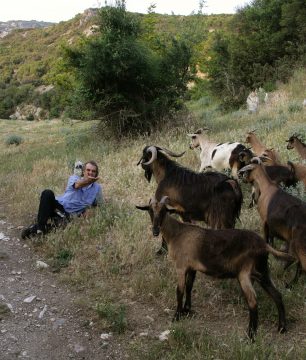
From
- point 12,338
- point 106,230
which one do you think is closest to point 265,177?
point 106,230

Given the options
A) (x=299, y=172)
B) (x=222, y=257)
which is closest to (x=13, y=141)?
(x=299, y=172)

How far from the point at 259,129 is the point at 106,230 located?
17.8 feet

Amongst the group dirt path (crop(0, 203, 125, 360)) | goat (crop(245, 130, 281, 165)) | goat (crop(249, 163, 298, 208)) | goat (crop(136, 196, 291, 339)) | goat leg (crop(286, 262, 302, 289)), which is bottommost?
dirt path (crop(0, 203, 125, 360))

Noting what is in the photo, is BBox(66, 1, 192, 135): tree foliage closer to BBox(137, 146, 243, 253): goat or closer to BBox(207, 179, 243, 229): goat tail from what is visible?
BBox(137, 146, 243, 253): goat

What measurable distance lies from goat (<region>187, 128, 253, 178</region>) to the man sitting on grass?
1.88 metres

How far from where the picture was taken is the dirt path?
395cm

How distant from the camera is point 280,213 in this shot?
4453 mm

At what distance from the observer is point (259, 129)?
10.4 meters

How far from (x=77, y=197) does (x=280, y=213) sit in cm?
334

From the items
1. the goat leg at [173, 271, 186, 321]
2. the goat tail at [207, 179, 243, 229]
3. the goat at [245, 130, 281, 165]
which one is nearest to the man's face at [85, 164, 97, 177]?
the goat tail at [207, 179, 243, 229]

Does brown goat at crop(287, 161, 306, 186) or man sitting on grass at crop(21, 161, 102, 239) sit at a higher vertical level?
brown goat at crop(287, 161, 306, 186)

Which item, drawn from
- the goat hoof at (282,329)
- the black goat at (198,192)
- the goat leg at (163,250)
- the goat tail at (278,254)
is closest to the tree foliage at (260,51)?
the black goat at (198,192)

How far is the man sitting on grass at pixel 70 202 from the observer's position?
6.50m

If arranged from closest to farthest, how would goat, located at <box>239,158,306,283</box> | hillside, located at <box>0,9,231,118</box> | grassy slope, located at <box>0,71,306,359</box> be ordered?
grassy slope, located at <box>0,71,306,359</box>
goat, located at <box>239,158,306,283</box>
hillside, located at <box>0,9,231,118</box>
